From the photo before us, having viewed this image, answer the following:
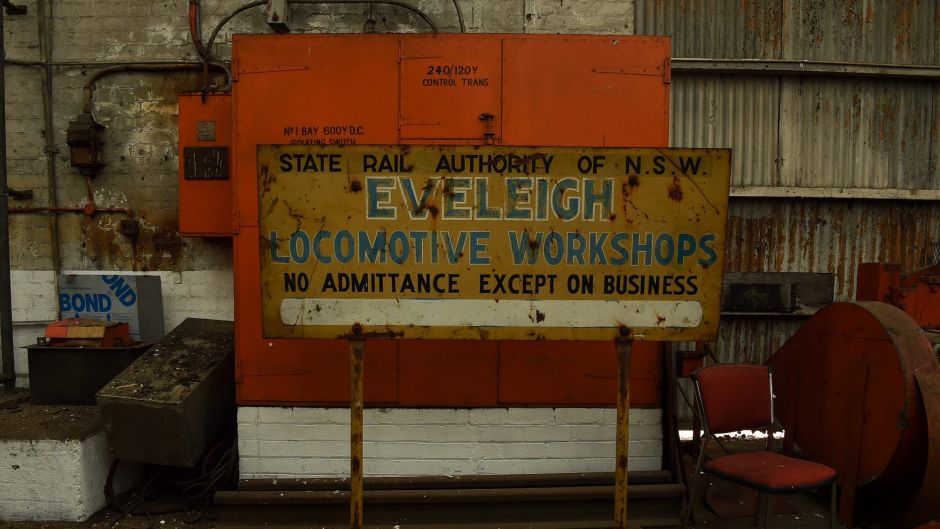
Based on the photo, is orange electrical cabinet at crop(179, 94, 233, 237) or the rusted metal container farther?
orange electrical cabinet at crop(179, 94, 233, 237)

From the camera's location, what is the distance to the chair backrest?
305 centimetres

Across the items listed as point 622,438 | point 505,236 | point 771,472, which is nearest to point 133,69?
point 505,236

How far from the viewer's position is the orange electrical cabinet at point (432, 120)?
320 centimetres

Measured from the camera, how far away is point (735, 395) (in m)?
3.11

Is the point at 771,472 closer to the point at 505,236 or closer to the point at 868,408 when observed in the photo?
the point at 868,408

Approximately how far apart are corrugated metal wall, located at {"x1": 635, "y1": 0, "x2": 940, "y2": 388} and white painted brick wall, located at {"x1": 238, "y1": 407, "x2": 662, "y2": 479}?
2152 mm

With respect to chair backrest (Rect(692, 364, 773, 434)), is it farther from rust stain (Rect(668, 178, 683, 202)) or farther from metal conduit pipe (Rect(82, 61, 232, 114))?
metal conduit pipe (Rect(82, 61, 232, 114))

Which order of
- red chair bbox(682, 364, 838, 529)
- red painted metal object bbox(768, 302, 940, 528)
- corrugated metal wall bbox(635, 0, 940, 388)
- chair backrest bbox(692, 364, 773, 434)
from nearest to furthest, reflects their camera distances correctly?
red chair bbox(682, 364, 838, 529)
red painted metal object bbox(768, 302, 940, 528)
chair backrest bbox(692, 364, 773, 434)
corrugated metal wall bbox(635, 0, 940, 388)

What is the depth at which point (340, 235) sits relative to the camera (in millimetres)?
2438

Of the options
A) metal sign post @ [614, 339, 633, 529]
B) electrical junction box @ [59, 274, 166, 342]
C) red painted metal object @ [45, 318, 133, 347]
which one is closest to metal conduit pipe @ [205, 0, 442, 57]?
electrical junction box @ [59, 274, 166, 342]

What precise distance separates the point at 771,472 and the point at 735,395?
51 cm

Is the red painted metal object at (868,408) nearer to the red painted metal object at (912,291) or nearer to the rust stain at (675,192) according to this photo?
the red painted metal object at (912,291)

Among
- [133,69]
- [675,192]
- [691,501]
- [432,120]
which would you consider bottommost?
[691,501]

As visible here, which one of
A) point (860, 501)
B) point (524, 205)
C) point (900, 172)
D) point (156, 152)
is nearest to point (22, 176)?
point (156, 152)
